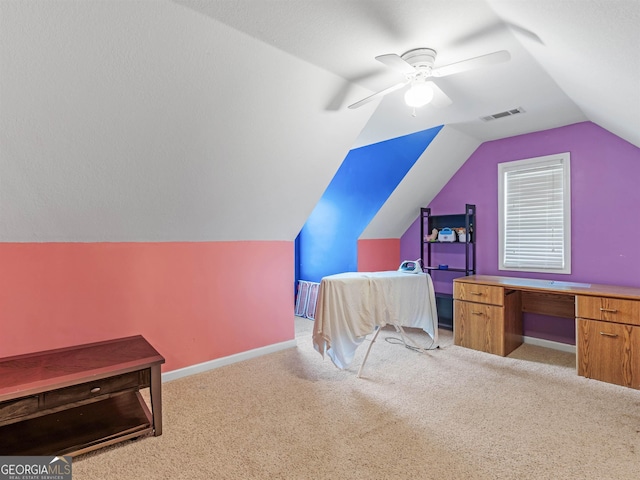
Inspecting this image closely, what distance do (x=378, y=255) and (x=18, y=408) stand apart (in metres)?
3.98

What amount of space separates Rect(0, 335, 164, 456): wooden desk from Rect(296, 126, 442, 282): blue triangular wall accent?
9.99 ft

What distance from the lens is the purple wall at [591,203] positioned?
129 inches

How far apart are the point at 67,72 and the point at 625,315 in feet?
13.4

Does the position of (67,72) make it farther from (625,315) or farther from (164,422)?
(625,315)

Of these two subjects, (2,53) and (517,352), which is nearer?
(2,53)

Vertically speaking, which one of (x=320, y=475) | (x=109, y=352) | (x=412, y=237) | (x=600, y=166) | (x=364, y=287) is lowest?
(x=320, y=475)

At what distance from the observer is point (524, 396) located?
2.60 m

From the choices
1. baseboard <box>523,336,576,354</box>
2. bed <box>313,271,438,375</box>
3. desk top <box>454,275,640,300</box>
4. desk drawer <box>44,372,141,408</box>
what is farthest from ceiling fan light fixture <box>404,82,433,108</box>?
baseboard <box>523,336,576,354</box>

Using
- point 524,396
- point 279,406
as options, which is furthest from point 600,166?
point 279,406

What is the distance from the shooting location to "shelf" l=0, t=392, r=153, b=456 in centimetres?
184

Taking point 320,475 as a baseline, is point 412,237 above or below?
above

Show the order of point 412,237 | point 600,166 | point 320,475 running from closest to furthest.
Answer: point 320,475 < point 600,166 < point 412,237

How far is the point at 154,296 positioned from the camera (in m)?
2.89

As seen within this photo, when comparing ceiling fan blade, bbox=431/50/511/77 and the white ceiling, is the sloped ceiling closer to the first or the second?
the white ceiling
